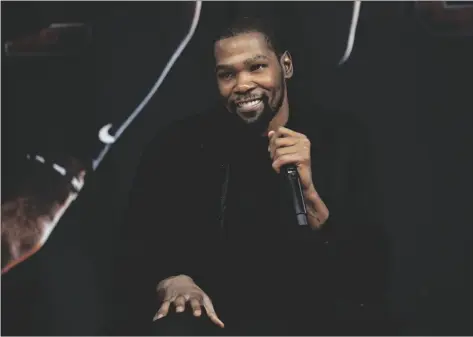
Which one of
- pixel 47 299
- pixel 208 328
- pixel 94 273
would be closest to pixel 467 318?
pixel 208 328

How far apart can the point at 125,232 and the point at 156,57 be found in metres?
0.54

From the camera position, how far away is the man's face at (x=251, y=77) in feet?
6.68

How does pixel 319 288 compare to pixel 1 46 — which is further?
pixel 1 46

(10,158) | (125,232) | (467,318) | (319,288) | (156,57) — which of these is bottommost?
(467,318)

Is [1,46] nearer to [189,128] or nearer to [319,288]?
[189,128]

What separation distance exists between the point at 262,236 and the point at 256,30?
1.94 feet

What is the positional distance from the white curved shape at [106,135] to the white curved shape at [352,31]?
0.73 m

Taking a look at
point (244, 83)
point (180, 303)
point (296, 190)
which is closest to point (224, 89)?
point (244, 83)

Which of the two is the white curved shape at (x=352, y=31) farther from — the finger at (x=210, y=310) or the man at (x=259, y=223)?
the finger at (x=210, y=310)

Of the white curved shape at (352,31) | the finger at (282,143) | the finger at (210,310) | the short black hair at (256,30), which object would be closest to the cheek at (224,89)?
the short black hair at (256,30)

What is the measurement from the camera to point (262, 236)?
6.82 feet

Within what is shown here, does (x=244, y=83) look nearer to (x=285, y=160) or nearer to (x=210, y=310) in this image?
(x=285, y=160)

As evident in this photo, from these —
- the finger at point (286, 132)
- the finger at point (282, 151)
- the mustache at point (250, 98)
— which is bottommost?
the finger at point (282, 151)

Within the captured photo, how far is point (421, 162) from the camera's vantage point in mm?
2154
